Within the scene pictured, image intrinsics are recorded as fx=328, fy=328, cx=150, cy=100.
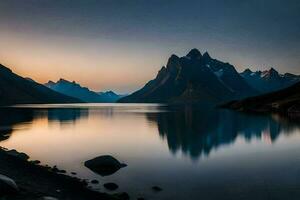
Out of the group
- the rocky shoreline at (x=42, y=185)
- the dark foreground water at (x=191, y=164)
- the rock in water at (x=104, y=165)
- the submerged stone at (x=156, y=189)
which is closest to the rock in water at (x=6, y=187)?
the rocky shoreline at (x=42, y=185)

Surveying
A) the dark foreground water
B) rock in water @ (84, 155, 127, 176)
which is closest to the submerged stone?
the dark foreground water

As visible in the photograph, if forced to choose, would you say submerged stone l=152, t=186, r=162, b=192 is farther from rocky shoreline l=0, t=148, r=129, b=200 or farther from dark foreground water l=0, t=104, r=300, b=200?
rocky shoreline l=0, t=148, r=129, b=200

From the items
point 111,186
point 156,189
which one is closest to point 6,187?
point 111,186

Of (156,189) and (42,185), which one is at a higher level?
(42,185)

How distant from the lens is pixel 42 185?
31969mm

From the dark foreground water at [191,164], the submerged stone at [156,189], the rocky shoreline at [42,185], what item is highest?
the rocky shoreline at [42,185]

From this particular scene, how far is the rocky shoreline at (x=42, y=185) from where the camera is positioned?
25797 millimetres

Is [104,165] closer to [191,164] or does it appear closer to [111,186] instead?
[111,186]

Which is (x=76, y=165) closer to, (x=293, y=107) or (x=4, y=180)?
(x=4, y=180)

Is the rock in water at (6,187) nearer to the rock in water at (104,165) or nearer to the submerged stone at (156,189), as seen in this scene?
the submerged stone at (156,189)

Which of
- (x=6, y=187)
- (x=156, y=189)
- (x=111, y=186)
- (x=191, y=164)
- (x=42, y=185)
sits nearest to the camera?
(x=6, y=187)

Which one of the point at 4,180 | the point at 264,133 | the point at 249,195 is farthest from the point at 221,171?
the point at 264,133

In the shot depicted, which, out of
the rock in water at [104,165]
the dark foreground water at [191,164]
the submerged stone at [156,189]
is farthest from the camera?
the rock in water at [104,165]

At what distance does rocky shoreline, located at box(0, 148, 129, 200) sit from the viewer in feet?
84.6
